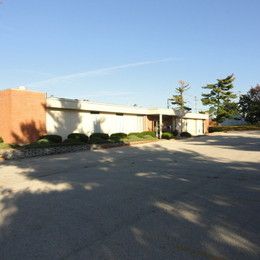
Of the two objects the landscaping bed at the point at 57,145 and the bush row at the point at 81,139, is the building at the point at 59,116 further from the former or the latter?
the landscaping bed at the point at 57,145

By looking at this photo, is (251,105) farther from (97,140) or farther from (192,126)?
(97,140)

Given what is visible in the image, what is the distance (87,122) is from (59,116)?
400 centimetres

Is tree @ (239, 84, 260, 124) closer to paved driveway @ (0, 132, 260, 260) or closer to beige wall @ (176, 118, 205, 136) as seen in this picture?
beige wall @ (176, 118, 205, 136)

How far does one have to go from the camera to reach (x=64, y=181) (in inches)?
515

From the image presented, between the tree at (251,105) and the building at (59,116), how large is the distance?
2825cm

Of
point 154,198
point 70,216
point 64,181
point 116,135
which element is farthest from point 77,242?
point 116,135

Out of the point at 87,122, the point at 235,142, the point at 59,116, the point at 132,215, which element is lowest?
the point at 235,142

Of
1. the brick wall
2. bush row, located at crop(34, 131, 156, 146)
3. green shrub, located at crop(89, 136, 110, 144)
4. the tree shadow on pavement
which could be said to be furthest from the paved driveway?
green shrub, located at crop(89, 136, 110, 144)

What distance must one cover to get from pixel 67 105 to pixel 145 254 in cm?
2875

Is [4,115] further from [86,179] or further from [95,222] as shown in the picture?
[95,222]

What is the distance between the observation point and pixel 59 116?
33.4m

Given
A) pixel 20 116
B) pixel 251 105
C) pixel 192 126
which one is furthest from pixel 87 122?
pixel 251 105

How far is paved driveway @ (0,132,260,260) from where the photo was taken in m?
5.86

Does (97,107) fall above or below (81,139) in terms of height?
above
